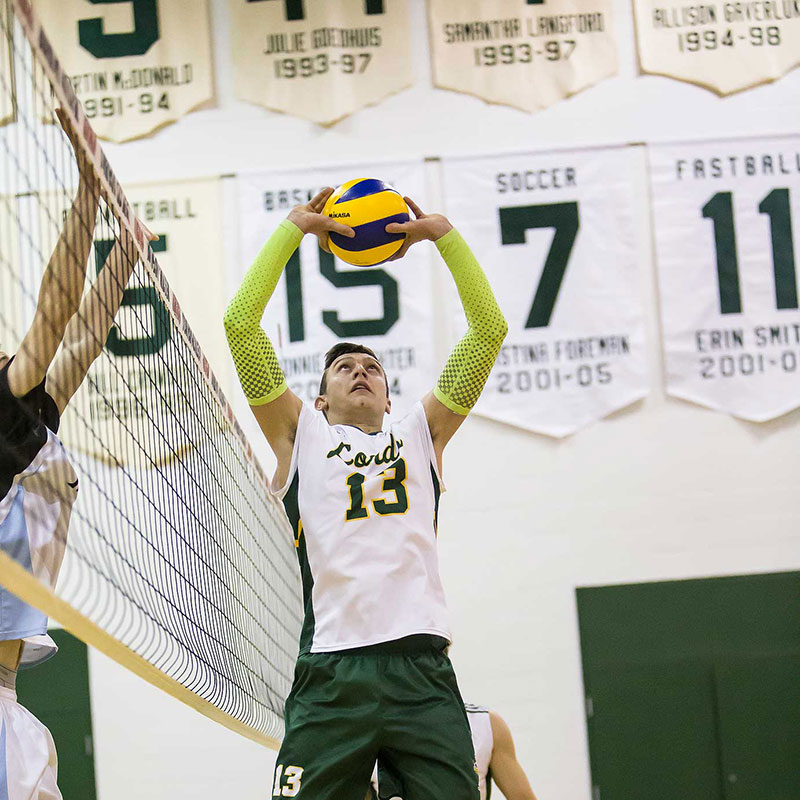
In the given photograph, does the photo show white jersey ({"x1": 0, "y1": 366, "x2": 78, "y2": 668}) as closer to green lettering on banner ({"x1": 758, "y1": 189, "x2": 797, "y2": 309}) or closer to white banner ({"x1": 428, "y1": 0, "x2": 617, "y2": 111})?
white banner ({"x1": 428, "y1": 0, "x2": 617, "y2": 111})

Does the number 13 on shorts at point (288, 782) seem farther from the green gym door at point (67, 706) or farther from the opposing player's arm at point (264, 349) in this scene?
the green gym door at point (67, 706)

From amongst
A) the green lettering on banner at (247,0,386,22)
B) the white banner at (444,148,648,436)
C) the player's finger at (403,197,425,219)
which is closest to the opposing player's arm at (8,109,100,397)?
the player's finger at (403,197,425,219)

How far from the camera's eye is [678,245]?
7520 mm

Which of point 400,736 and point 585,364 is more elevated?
point 585,364

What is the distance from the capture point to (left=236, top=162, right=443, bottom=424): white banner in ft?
24.2

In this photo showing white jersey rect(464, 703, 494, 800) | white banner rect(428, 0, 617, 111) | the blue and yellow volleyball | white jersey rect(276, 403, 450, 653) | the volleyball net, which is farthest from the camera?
white banner rect(428, 0, 617, 111)

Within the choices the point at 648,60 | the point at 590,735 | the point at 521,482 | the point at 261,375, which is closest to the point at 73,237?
the point at 261,375

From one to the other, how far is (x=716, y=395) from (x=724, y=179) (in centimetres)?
157

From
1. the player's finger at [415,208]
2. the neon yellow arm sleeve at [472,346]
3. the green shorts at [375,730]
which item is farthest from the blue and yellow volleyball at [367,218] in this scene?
the green shorts at [375,730]

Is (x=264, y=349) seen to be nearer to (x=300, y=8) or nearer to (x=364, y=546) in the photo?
(x=364, y=546)

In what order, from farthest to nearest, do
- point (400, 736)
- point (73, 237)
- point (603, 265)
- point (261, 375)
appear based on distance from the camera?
point (603, 265)
point (261, 375)
point (400, 736)
point (73, 237)

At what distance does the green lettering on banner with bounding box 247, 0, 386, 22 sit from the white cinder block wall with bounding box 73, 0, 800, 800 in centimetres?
27

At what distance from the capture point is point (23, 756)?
9.18ft

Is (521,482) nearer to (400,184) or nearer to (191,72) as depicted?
(400,184)
